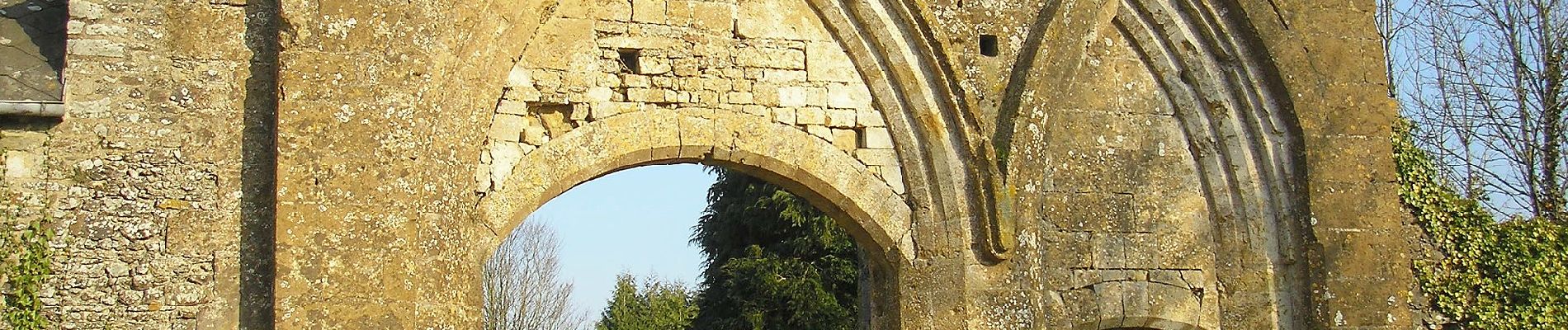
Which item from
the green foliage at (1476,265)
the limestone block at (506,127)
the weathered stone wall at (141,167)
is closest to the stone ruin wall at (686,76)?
the limestone block at (506,127)

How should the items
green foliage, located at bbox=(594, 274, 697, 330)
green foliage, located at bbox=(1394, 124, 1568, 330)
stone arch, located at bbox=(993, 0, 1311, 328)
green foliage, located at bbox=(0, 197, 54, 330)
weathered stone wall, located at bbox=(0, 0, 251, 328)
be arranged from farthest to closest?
green foliage, located at bbox=(594, 274, 697, 330) < green foliage, located at bbox=(1394, 124, 1568, 330) < stone arch, located at bbox=(993, 0, 1311, 328) < weathered stone wall, located at bbox=(0, 0, 251, 328) < green foliage, located at bbox=(0, 197, 54, 330)

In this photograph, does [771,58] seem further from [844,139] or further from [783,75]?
[844,139]

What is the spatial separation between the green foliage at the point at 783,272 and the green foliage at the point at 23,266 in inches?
385

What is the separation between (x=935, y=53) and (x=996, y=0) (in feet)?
1.76

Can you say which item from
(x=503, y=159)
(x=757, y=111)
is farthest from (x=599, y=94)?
(x=757, y=111)

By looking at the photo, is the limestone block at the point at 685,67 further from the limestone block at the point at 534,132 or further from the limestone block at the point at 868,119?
the limestone block at the point at 868,119

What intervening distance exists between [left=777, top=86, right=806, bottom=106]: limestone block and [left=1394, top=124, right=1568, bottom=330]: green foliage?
3.60 meters

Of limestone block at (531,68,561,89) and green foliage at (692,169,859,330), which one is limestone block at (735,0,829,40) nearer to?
limestone block at (531,68,561,89)

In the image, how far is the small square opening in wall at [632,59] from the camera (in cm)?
789

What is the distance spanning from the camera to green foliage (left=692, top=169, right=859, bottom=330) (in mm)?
16281

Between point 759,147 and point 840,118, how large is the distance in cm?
51

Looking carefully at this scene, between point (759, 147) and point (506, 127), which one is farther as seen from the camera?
point (759, 147)

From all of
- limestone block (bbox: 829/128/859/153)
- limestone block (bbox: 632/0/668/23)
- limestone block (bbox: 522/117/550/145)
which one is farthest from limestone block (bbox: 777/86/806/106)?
limestone block (bbox: 522/117/550/145)

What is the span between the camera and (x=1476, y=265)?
9133 millimetres
